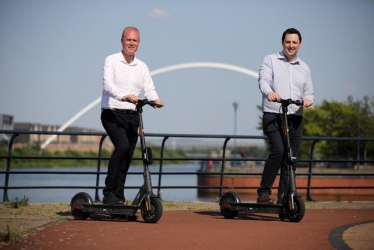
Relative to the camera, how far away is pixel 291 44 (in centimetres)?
895

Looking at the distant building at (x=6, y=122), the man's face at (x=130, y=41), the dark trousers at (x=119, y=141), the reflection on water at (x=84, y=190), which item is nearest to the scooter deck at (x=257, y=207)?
the dark trousers at (x=119, y=141)

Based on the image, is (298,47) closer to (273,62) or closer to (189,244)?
(273,62)

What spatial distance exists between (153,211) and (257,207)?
115 cm

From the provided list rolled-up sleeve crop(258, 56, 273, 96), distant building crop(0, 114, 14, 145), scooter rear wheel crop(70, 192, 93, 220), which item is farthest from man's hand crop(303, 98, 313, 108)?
distant building crop(0, 114, 14, 145)

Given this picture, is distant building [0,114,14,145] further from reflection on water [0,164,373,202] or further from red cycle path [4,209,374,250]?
red cycle path [4,209,374,250]

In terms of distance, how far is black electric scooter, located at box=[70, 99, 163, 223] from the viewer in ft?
27.3

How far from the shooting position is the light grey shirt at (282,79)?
29.4 feet

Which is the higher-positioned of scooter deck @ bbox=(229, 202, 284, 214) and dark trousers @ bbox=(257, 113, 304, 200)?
dark trousers @ bbox=(257, 113, 304, 200)

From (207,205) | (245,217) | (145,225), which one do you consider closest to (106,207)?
(145,225)

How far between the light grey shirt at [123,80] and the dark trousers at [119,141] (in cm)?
11

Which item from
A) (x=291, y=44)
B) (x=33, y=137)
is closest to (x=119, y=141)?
Result: (x=291, y=44)

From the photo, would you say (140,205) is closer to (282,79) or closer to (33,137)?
(282,79)

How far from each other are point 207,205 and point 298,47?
120 inches

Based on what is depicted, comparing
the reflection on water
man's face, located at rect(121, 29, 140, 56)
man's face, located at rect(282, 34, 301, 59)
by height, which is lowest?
the reflection on water
